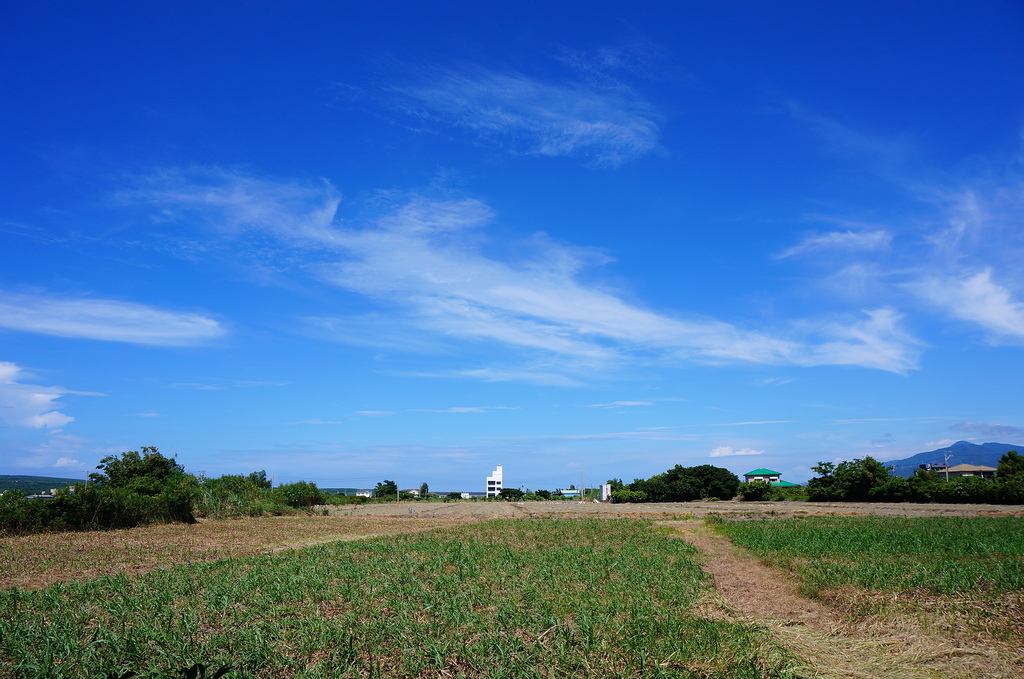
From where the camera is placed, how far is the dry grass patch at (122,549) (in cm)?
1302

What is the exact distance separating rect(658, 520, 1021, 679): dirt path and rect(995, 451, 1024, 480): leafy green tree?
178 ft

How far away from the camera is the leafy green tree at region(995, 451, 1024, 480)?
5091cm

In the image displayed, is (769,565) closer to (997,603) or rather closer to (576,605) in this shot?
(997,603)

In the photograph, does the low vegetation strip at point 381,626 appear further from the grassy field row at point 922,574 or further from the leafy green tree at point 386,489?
the leafy green tree at point 386,489

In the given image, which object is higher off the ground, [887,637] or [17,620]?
[17,620]

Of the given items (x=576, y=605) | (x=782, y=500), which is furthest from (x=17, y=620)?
(x=782, y=500)

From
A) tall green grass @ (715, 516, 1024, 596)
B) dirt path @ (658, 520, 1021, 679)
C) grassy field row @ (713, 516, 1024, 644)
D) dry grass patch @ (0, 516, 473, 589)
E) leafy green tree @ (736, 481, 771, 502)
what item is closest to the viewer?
dirt path @ (658, 520, 1021, 679)

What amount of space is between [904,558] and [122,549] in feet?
72.7

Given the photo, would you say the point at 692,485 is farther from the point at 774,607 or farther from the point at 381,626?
the point at 381,626

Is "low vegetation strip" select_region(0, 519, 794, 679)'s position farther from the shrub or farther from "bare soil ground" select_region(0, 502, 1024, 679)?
the shrub

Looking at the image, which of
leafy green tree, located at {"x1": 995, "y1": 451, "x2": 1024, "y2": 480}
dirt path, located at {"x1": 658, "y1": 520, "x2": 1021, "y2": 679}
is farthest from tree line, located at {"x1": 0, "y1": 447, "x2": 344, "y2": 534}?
leafy green tree, located at {"x1": 995, "y1": 451, "x2": 1024, "y2": 480}

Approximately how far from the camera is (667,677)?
6070 mm

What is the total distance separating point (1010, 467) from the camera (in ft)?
172

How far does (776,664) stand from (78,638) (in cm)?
835
